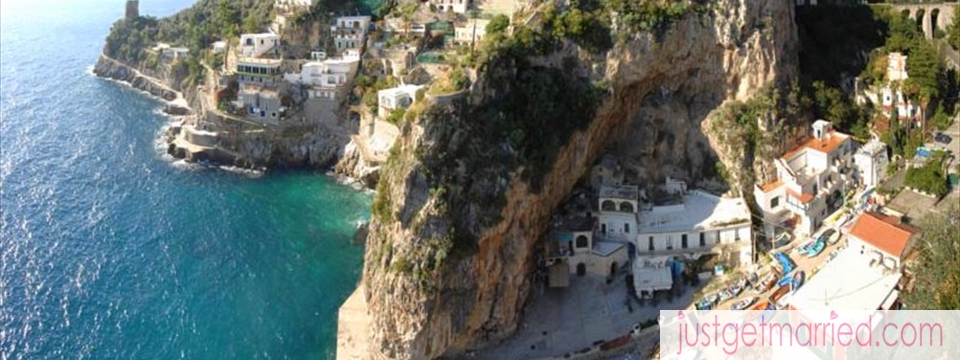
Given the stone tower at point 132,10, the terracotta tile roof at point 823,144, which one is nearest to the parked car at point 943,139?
the terracotta tile roof at point 823,144

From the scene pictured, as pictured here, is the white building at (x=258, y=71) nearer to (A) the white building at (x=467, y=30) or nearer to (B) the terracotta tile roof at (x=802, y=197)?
(A) the white building at (x=467, y=30)

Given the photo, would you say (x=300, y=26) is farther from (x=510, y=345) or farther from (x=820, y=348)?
(x=820, y=348)

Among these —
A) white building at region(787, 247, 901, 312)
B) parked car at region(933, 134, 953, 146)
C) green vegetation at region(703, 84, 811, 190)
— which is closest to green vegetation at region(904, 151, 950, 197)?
parked car at region(933, 134, 953, 146)

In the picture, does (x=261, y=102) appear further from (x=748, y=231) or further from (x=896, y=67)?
(x=896, y=67)

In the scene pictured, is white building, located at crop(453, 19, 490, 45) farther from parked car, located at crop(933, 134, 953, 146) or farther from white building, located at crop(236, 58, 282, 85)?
parked car, located at crop(933, 134, 953, 146)

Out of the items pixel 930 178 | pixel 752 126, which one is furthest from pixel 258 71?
pixel 930 178

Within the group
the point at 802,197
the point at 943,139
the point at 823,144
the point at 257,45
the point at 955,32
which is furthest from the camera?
the point at 257,45

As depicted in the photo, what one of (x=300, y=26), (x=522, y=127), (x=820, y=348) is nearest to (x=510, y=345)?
(x=522, y=127)
